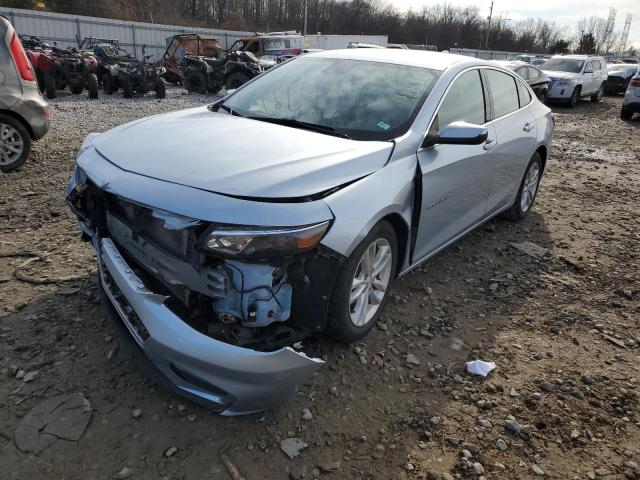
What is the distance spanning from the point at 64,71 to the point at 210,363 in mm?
14883

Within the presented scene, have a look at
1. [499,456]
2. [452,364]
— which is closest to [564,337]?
[452,364]

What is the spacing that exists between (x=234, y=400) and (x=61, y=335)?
1.41m

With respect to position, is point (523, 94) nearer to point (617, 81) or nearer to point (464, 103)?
point (464, 103)

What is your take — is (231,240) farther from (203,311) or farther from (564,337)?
(564,337)

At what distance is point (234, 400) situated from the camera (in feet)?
6.84

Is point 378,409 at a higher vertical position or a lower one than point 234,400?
lower

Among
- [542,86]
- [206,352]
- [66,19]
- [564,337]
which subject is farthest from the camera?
[66,19]

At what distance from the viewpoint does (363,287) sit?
2.81 metres

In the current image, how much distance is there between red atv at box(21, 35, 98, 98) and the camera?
13594 mm

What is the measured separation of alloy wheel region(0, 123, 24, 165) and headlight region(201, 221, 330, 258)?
5029mm

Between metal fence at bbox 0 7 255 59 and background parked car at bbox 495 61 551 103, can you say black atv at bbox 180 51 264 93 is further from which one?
metal fence at bbox 0 7 255 59

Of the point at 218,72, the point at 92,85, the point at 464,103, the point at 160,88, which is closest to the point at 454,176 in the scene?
the point at 464,103

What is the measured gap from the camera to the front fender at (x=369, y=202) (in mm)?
2389

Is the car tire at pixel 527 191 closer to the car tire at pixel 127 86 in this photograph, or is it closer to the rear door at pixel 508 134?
the rear door at pixel 508 134
